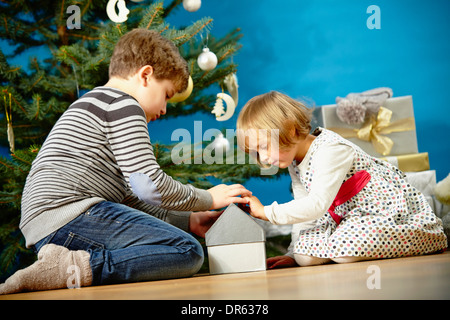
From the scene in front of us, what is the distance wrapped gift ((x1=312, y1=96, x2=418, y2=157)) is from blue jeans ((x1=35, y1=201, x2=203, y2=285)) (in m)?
1.02

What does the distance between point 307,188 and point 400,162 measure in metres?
0.77

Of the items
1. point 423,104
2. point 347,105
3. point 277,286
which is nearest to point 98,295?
point 277,286

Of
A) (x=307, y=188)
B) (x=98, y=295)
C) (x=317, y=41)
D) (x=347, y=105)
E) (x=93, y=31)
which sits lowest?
(x=98, y=295)

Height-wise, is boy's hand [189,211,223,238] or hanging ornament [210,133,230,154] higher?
hanging ornament [210,133,230,154]

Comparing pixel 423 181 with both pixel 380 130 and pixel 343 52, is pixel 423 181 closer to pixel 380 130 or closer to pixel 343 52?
pixel 380 130

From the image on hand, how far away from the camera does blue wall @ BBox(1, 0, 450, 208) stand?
9.02 ft

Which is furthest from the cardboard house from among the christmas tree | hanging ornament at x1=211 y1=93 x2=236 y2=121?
hanging ornament at x1=211 y1=93 x2=236 y2=121

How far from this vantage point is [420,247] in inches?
41.6

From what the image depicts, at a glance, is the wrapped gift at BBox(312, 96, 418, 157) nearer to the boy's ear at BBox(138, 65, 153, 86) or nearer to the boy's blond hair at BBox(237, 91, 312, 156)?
the boy's blond hair at BBox(237, 91, 312, 156)

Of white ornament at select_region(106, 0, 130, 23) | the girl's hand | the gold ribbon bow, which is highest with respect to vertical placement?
white ornament at select_region(106, 0, 130, 23)

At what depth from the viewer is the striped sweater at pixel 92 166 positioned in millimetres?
963

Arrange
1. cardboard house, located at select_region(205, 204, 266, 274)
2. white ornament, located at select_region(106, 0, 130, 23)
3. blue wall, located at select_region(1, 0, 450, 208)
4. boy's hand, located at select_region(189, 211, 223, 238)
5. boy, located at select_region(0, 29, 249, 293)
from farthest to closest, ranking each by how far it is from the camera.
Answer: blue wall, located at select_region(1, 0, 450, 208)
white ornament, located at select_region(106, 0, 130, 23)
boy's hand, located at select_region(189, 211, 223, 238)
cardboard house, located at select_region(205, 204, 266, 274)
boy, located at select_region(0, 29, 249, 293)

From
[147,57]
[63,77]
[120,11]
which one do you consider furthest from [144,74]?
[63,77]
